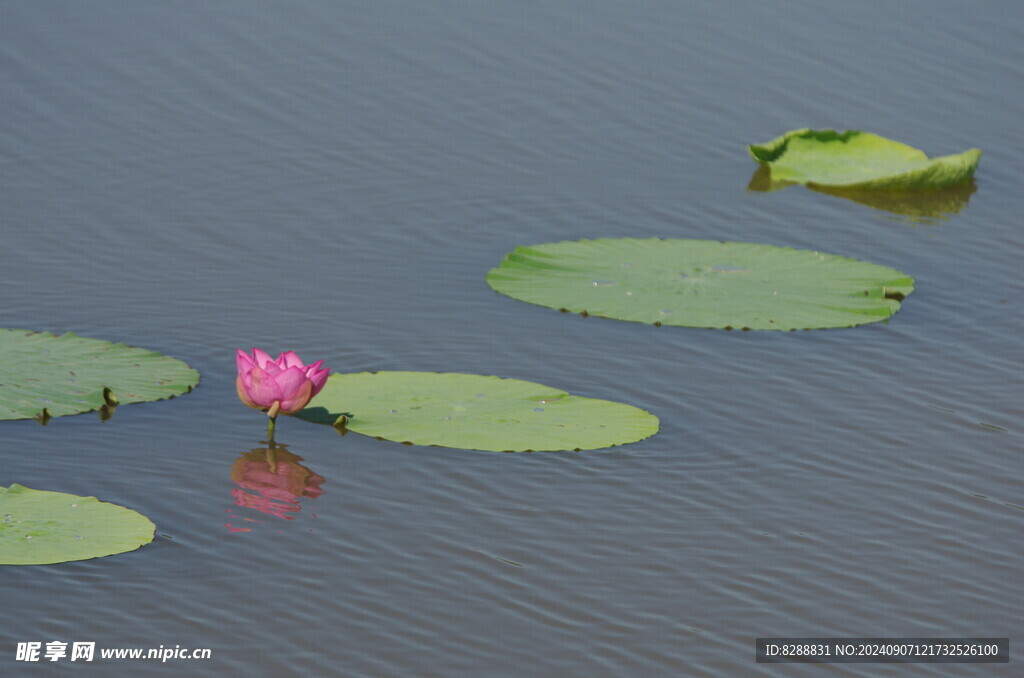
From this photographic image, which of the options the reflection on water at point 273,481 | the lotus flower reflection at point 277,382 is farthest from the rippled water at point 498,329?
the lotus flower reflection at point 277,382

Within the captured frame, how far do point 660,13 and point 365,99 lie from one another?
13.2ft

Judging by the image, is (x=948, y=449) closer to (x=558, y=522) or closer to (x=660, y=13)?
(x=558, y=522)

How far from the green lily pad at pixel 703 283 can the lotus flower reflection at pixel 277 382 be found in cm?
209

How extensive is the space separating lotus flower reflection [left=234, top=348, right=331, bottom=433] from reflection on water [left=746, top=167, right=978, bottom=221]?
5.31 metres

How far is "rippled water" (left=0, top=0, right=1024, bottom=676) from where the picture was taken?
17.9ft

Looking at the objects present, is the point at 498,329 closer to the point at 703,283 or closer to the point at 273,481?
the point at 703,283

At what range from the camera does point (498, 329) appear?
327 inches

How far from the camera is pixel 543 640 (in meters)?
5.24

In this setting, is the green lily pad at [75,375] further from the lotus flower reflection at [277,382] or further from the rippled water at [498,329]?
the lotus flower reflection at [277,382]

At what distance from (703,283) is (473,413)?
2.37 m

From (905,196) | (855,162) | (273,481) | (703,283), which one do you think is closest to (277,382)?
(273,481)

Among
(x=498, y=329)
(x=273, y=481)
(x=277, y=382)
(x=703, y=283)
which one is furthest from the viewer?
(x=703, y=283)

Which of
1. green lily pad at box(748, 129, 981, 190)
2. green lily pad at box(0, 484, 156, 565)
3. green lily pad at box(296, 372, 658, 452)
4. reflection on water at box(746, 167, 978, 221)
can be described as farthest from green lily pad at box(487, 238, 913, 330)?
green lily pad at box(0, 484, 156, 565)

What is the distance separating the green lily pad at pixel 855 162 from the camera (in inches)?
444
